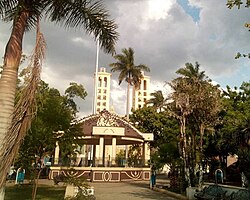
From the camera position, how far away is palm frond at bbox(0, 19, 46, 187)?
5.66 m

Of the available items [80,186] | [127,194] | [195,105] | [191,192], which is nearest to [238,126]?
[195,105]

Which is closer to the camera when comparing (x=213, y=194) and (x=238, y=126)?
(x=213, y=194)

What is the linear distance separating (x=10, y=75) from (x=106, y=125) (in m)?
25.0

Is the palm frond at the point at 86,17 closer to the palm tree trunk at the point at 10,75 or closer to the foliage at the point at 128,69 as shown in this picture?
the palm tree trunk at the point at 10,75

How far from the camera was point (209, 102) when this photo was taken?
57.9 ft

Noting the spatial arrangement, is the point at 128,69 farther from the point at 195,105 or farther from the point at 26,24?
the point at 26,24

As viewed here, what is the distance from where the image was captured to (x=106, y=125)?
31.3 meters

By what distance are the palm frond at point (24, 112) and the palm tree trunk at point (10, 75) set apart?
0.59 feet

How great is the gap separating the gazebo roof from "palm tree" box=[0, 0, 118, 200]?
73.7ft

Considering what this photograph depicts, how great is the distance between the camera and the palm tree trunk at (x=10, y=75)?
611cm

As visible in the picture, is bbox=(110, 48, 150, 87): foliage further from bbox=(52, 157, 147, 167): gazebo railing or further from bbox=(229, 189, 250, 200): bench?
bbox=(229, 189, 250, 200): bench

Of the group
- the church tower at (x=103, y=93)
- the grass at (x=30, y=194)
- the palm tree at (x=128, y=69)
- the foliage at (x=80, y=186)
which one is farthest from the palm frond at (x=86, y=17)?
the church tower at (x=103, y=93)

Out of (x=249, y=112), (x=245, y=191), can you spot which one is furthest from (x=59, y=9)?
(x=249, y=112)

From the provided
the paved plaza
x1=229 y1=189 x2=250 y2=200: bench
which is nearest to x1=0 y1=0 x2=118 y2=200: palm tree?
x1=229 y1=189 x2=250 y2=200: bench
